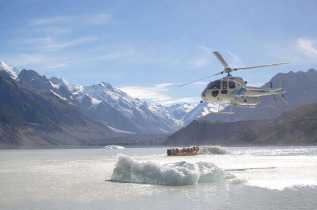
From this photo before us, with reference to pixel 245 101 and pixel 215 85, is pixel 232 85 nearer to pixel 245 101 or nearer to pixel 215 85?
pixel 215 85

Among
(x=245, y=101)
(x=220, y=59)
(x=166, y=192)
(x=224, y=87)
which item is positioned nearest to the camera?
(x=166, y=192)

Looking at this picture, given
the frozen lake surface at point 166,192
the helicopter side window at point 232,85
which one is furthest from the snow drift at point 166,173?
the helicopter side window at point 232,85

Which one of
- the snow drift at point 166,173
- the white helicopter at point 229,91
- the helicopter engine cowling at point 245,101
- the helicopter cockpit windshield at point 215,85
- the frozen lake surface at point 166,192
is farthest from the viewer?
the helicopter engine cowling at point 245,101

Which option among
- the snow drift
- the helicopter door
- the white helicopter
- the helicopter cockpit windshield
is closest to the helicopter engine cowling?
the white helicopter

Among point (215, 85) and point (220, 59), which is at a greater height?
point (220, 59)

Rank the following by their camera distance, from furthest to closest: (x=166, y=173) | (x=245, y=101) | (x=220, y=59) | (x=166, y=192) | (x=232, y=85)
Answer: (x=245, y=101)
(x=232, y=85)
(x=220, y=59)
(x=166, y=173)
(x=166, y=192)

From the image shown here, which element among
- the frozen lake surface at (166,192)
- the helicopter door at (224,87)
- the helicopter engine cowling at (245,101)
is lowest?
the frozen lake surface at (166,192)

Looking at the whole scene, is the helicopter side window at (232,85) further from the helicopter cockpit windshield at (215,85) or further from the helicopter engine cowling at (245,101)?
the helicopter engine cowling at (245,101)

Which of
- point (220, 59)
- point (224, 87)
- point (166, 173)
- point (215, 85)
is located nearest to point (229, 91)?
point (224, 87)

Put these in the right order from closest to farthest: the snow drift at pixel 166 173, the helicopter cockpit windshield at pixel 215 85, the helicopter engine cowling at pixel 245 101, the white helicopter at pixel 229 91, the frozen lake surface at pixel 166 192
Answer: the frozen lake surface at pixel 166 192
the snow drift at pixel 166 173
the white helicopter at pixel 229 91
the helicopter cockpit windshield at pixel 215 85
the helicopter engine cowling at pixel 245 101

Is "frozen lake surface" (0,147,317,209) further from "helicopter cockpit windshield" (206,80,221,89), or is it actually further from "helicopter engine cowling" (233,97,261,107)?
"helicopter cockpit windshield" (206,80,221,89)

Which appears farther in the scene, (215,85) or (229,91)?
(215,85)

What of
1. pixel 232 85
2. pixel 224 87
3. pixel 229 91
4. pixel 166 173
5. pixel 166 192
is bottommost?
pixel 166 192
